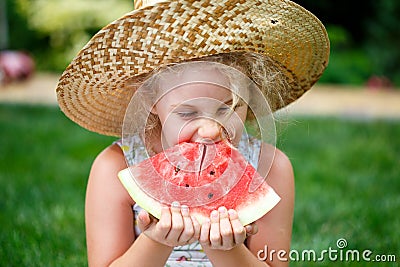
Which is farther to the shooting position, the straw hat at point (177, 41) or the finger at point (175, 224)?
the straw hat at point (177, 41)

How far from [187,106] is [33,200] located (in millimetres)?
2509

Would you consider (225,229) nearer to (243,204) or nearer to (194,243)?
(243,204)

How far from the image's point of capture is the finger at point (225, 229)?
1993 mm

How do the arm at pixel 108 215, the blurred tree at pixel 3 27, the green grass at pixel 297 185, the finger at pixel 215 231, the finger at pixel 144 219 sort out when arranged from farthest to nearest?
the blurred tree at pixel 3 27 < the green grass at pixel 297 185 < the arm at pixel 108 215 < the finger at pixel 144 219 < the finger at pixel 215 231

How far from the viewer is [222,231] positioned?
6.55 ft

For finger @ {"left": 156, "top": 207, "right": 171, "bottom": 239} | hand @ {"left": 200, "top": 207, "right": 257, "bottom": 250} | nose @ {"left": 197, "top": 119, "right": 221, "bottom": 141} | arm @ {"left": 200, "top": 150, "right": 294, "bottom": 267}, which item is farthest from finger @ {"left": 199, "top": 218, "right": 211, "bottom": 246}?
arm @ {"left": 200, "top": 150, "right": 294, "bottom": 267}

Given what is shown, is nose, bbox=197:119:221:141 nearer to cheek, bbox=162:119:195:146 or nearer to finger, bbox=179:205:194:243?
cheek, bbox=162:119:195:146

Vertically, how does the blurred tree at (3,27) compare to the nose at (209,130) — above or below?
below

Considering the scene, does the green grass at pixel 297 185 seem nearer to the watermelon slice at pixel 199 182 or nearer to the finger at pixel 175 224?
the watermelon slice at pixel 199 182

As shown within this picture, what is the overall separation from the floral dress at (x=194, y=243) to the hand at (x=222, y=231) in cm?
57

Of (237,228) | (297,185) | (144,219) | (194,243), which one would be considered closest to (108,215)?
(194,243)

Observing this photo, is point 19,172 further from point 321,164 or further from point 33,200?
point 321,164

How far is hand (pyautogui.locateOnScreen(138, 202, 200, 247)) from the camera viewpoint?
1.99 m

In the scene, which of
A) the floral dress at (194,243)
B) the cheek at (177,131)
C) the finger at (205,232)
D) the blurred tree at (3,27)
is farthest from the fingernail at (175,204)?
the blurred tree at (3,27)
